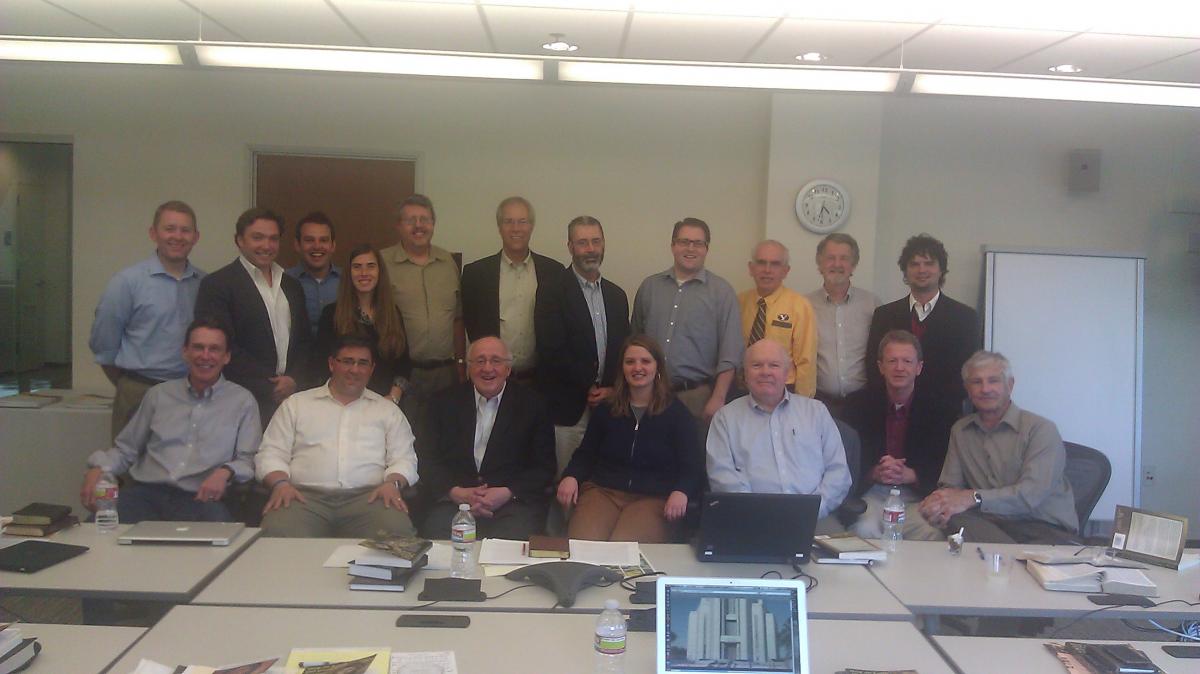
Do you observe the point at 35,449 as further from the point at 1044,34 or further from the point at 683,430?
the point at 1044,34

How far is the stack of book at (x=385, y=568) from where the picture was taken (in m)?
2.53

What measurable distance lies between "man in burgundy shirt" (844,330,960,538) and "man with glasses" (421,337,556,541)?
1.48 meters

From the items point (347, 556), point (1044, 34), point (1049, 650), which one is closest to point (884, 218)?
point (1044, 34)

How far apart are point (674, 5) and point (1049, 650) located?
272cm

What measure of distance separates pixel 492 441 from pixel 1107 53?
11.0 feet

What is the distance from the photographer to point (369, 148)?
215 inches

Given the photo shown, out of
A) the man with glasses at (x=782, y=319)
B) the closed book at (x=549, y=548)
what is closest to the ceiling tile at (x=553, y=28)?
the man with glasses at (x=782, y=319)

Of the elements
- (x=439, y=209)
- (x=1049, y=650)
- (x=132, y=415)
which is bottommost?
(x=1049, y=650)

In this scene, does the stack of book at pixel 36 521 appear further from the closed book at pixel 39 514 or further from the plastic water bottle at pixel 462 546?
the plastic water bottle at pixel 462 546

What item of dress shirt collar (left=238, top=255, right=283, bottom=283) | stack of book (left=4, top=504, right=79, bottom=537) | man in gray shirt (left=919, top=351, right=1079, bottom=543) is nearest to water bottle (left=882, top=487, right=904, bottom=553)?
man in gray shirt (left=919, top=351, right=1079, bottom=543)

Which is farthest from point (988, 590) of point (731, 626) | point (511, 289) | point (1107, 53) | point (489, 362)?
point (1107, 53)

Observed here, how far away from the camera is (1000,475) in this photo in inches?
150

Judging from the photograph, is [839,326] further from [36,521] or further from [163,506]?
[36,521]

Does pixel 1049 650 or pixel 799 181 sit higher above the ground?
pixel 799 181
